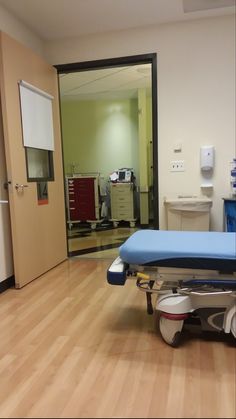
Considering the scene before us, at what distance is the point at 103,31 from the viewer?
A: 3.19 metres

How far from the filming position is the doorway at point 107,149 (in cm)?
538

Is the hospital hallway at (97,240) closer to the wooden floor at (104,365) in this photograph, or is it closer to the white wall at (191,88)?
the white wall at (191,88)

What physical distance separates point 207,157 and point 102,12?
1685 millimetres

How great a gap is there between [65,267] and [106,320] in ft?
4.42

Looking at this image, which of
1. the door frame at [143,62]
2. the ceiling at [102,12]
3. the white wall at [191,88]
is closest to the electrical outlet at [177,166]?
the white wall at [191,88]

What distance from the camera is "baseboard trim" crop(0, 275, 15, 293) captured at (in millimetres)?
2656

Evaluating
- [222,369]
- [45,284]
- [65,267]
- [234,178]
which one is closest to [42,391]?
[222,369]

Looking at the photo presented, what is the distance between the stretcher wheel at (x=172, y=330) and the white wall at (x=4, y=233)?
5.14ft

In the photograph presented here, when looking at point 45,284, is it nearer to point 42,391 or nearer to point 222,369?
point 42,391

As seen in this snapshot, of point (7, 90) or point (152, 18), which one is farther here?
point (152, 18)

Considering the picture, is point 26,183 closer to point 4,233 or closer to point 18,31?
point 4,233

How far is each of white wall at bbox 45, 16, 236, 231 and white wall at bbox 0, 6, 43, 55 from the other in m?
0.46

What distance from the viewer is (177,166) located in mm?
3219

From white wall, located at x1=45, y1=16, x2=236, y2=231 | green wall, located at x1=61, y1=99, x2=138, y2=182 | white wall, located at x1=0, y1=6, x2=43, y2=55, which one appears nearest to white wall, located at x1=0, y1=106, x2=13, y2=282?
white wall, located at x1=0, y1=6, x2=43, y2=55
